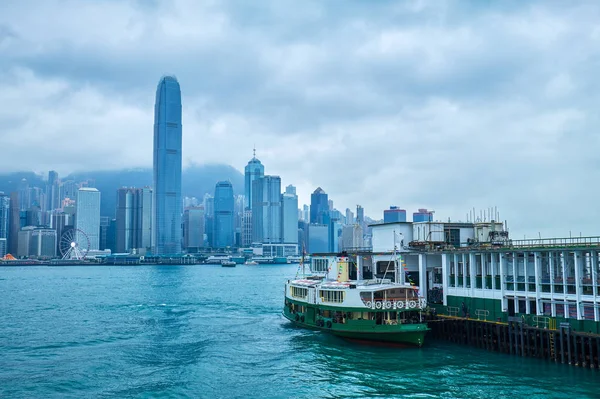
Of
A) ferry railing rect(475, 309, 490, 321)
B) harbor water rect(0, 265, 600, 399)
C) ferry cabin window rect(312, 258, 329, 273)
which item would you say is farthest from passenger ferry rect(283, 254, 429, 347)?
ferry cabin window rect(312, 258, 329, 273)

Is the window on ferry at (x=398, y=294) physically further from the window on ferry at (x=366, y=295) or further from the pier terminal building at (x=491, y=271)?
the pier terminal building at (x=491, y=271)

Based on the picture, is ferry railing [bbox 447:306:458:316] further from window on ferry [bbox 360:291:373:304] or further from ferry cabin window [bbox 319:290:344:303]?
ferry cabin window [bbox 319:290:344:303]

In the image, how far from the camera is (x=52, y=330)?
6450cm

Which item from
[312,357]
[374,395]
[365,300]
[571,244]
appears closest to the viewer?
[374,395]

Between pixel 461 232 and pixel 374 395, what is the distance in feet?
99.6

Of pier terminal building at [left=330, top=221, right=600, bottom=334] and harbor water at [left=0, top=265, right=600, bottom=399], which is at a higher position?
pier terminal building at [left=330, top=221, right=600, bottom=334]

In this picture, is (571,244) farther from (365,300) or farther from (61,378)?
(61,378)

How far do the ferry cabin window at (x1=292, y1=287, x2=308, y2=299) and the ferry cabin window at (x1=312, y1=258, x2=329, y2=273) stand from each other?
21.3ft

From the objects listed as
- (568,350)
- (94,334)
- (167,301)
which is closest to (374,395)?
(568,350)

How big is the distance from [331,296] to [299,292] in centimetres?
837

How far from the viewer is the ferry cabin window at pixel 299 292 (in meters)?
60.7

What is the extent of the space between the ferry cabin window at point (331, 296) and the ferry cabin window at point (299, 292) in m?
4.32

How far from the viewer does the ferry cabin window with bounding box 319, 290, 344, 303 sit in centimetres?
5338

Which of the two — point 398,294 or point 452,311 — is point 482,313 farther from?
point 398,294
